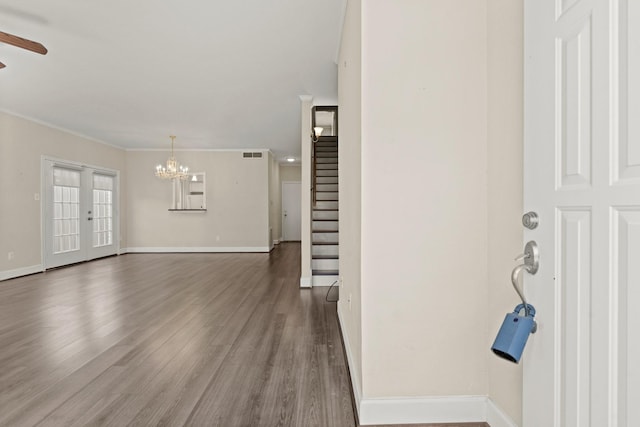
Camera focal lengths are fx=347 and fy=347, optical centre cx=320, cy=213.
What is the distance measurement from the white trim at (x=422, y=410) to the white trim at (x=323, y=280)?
10.5 feet

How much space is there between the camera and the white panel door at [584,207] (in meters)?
0.83

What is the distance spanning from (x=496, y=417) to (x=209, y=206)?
834 cm

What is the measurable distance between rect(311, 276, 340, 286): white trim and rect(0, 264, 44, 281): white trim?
4.86 meters

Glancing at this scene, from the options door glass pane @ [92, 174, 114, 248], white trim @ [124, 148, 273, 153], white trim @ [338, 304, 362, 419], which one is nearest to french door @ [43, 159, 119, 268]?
door glass pane @ [92, 174, 114, 248]

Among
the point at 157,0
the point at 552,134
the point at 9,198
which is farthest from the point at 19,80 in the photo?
the point at 552,134

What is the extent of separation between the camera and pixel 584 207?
945 mm

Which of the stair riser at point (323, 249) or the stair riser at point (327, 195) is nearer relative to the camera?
the stair riser at point (323, 249)

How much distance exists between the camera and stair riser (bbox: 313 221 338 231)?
18.6 ft

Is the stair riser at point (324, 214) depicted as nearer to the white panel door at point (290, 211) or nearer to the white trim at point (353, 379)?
the white trim at point (353, 379)

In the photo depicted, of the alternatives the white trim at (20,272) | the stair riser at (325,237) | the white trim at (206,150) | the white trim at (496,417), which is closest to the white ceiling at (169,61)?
the stair riser at (325,237)

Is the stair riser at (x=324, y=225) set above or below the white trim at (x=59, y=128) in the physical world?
below

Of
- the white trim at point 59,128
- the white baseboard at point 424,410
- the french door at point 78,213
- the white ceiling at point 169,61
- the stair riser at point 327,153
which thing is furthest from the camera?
the stair riser at point 327,153

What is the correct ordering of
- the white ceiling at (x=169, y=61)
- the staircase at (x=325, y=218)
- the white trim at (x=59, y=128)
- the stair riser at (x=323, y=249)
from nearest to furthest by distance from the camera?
the white ceiling at (x=169, y=61) < the staircase at (x=325, y=218) < the stair riser at (x=323, y=249) < the white trim at (x=59, y=128)

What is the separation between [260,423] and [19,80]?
16.5 ft
